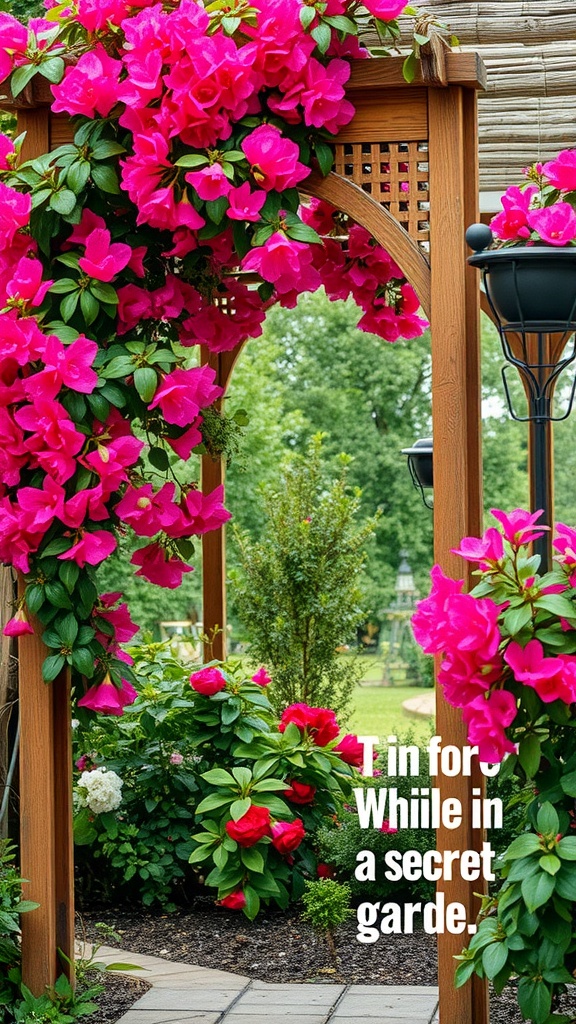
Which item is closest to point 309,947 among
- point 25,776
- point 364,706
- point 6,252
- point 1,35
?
point 25,776

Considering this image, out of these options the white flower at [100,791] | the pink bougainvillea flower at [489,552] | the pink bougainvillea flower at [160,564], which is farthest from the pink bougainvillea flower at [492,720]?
the white flower at [100,791]

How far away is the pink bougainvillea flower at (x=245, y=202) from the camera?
2754 mm

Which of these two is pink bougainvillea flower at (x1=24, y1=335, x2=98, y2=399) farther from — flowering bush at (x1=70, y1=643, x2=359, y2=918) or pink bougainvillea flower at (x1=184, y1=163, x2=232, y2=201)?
flowering bush at (x1=70, y1=643, x2=359, y2=918)

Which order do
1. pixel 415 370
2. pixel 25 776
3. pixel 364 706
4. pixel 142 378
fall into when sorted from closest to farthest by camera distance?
pixel 142 378
pixel 25 776
pixel 364 706
pixel 415 370

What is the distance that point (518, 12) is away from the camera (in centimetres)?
488

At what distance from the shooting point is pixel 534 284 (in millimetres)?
2662

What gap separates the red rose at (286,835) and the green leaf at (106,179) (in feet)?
6.41

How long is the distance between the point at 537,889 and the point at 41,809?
125 centimetres

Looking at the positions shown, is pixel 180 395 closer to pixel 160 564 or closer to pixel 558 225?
pixel 160 564

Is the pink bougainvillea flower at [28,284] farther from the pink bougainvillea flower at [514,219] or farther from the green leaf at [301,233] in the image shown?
the pink bougainvillea flower at [514,219]

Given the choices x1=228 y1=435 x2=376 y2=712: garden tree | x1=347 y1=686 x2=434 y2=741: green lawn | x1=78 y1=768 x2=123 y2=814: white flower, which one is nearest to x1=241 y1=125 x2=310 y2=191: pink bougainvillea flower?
x1=78 y1=768 x2=123 y2=814: white flower

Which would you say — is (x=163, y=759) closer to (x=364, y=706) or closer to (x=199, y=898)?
(x=199, y=898)

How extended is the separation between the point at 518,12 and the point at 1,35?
265 cm

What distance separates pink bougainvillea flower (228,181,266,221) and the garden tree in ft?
10.1
